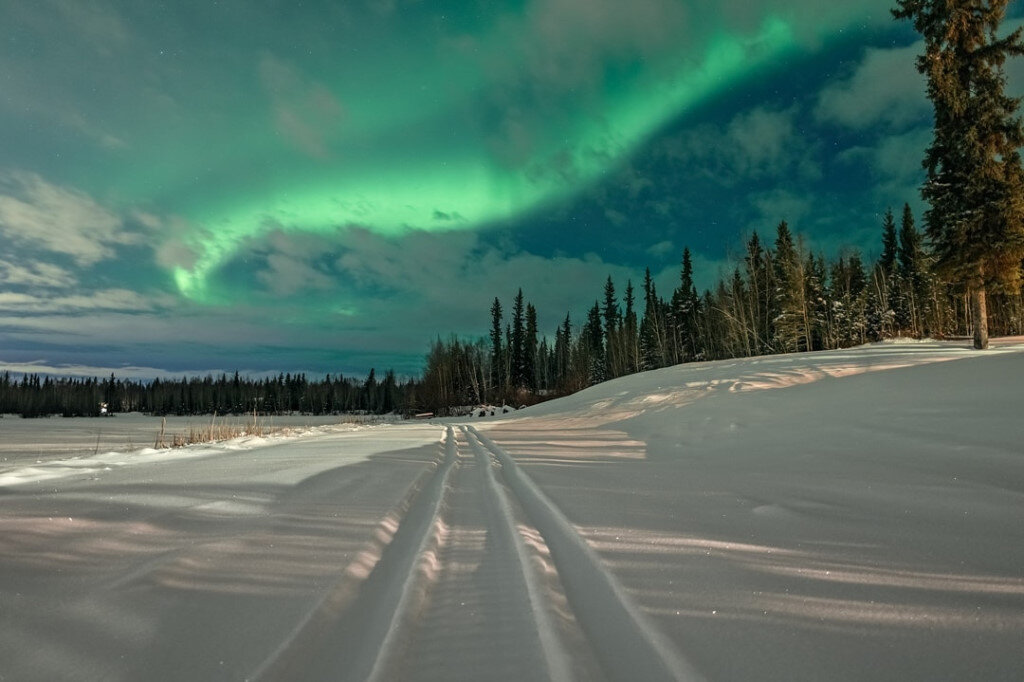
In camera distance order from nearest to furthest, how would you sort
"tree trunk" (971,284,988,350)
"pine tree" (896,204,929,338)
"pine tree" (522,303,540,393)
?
"tree trunk" (971,284,988,350)
"pine tree" (896,204,929,338)
"pine tree" (522,303,540,393)

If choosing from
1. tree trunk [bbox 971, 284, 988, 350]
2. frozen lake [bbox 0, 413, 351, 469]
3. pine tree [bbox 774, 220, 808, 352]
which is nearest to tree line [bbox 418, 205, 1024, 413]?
pine tree [bbox 774, 220, 808, 352]

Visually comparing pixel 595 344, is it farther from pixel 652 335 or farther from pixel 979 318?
pixel 979 318

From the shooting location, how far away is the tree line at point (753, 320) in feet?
130

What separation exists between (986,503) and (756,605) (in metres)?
2.75

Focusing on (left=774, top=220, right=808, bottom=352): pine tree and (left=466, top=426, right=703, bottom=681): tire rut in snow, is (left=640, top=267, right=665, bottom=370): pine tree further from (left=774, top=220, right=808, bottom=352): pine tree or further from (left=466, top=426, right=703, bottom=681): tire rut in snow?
(left=466, top=426, right=703, bottom=681): tire rut in snow

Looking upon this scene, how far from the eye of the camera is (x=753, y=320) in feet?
124

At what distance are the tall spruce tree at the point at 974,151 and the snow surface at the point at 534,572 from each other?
44.3ft

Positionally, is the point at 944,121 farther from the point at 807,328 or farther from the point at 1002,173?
the point at 807,328

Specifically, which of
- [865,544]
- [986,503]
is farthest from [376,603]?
[986,503]

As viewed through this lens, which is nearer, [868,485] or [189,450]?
[868,485]

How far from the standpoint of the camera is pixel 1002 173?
1475 cm

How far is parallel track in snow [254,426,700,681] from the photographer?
1603 millimetres

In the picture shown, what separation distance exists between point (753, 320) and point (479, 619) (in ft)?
134

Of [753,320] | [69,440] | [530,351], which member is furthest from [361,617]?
[530,351]
